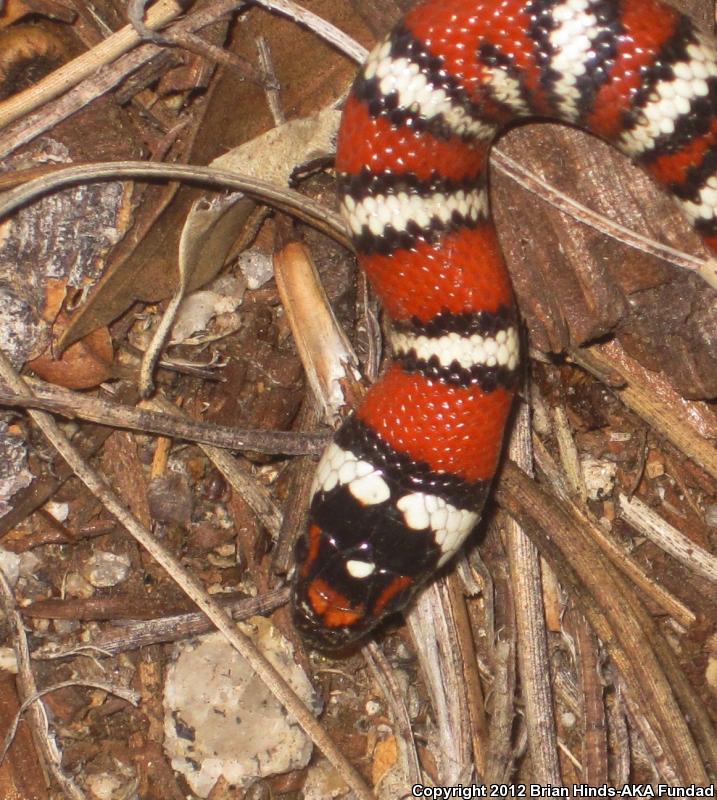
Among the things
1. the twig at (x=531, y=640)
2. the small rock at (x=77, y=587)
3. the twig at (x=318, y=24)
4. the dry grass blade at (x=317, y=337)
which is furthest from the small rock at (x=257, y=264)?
the small rock at (x=77, y=587)

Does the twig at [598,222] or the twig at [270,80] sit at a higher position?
the twig at [598,222]

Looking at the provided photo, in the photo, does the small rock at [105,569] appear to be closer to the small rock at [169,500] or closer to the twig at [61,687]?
the small rock at [169,500]

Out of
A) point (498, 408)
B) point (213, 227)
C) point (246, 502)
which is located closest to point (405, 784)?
point (246, 502)

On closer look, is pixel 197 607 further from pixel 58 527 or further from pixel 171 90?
pixel 171 90

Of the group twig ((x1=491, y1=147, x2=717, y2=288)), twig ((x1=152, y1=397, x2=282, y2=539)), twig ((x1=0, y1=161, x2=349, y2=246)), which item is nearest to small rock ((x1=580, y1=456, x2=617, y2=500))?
twig ((x1=491, y1=147, x2=717, y2=288))

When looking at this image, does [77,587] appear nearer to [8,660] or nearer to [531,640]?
[8,660]
